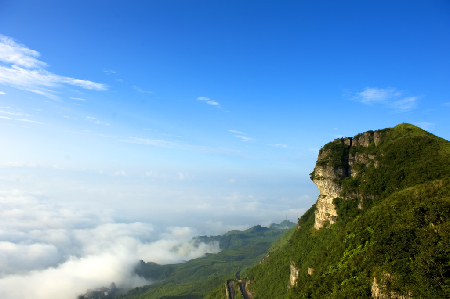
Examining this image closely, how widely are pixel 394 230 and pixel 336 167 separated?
122 feet

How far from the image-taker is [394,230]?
1353 inches

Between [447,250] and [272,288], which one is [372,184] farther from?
[272,288]

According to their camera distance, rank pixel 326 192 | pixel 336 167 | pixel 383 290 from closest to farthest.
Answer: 1. pixel 383 290
2. pixel 336 167
3. pixel 326 192

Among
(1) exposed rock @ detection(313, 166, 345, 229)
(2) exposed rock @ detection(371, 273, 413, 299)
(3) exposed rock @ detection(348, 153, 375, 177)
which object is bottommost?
(2) exposed rock @ detection(371, 273, 413, 299)

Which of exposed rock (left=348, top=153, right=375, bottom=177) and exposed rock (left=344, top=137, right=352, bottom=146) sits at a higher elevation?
exposed rock (left=344, top=137, right=352, bottom=146)

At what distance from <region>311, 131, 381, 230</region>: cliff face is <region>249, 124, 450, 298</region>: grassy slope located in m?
1.11

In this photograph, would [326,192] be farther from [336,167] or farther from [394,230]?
[394,230]

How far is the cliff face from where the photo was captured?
68.1 m

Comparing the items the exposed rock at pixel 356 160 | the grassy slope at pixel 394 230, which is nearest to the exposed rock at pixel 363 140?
the grassy slope at pixel 394 230

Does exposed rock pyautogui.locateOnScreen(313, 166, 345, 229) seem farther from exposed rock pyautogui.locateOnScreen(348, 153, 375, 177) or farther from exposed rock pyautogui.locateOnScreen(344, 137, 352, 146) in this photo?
exposed rock pyautogui.locateOnScreen(344, 137, 352, 146)

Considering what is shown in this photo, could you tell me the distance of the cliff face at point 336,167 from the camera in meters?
68.1

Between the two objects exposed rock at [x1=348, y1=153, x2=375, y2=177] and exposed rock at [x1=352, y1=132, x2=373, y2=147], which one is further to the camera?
exposed rock at [x1=352, y1=132, x2=373, y2=147]

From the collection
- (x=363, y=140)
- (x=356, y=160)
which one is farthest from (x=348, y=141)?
(x=356, y=160)

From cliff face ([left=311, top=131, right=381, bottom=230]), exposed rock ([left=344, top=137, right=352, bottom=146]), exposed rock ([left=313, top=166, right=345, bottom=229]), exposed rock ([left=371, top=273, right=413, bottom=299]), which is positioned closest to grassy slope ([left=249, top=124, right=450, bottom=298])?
exposed rock ([left=371, top=273, right=413, bottom=299])
